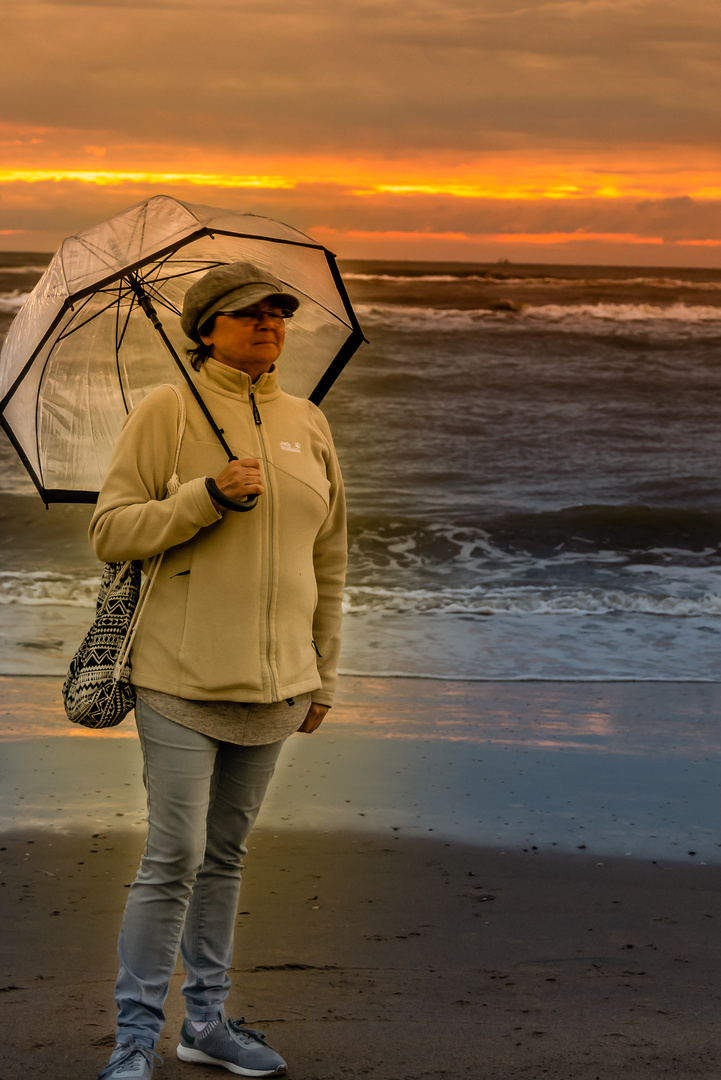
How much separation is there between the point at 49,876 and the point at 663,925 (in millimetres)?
2031

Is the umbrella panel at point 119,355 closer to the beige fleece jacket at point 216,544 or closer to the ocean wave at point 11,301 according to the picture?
the beige fleece jacket at point 216,544

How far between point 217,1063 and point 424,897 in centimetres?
121

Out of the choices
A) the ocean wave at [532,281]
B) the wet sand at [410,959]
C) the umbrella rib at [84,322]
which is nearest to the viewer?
the wet sand at [410,959]

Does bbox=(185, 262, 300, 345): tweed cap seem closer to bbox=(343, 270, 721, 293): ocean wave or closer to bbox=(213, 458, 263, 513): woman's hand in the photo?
bbox=(213, 458, 263, 513): woman's hand

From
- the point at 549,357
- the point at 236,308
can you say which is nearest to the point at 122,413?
the point at 236,308

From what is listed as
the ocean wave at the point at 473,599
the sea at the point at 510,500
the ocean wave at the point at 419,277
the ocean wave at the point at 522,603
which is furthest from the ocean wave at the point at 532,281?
the ocean wave at the point at 522,603

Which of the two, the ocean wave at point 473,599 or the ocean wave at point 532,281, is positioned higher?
the ocean wave at point 532,281

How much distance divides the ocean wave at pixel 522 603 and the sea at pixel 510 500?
40mm

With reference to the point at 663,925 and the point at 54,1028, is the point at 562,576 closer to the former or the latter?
the point at 663,925

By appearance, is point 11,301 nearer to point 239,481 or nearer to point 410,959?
point 410,959

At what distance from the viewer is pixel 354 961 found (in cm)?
320

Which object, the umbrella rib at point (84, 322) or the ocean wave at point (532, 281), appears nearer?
the umbrella rib at point (84, 322)

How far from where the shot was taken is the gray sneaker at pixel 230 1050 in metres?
2.57

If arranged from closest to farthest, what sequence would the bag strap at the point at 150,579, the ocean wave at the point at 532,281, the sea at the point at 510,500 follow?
the bag strap at the point at 150,579 < the sea at the point at 510,500 < the ocean wave at the point at 532,281
